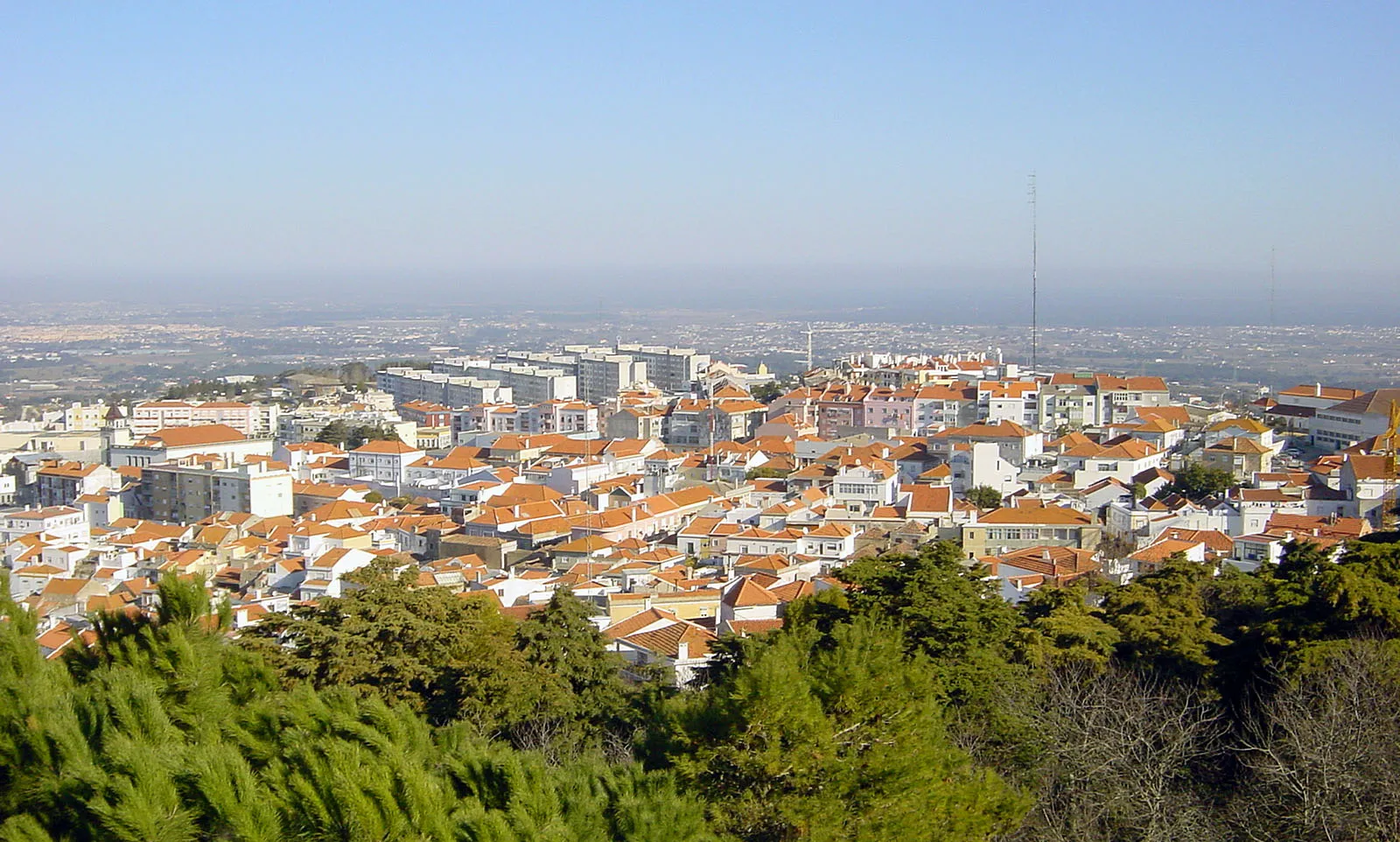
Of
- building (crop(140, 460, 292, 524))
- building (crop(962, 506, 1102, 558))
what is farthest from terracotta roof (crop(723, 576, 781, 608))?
building (crop(140, 460, 292, 524))

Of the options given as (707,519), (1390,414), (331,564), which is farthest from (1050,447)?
(331,564)

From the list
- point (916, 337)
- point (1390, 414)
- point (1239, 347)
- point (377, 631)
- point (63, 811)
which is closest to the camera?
point (63, 811)

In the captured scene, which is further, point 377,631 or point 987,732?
point 377,631

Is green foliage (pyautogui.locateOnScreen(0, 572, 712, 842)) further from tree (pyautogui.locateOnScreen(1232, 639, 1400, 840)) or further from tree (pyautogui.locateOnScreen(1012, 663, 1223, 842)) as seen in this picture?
tree (pyautogui.locateOnScreen(1232, 639, 1400, 840))

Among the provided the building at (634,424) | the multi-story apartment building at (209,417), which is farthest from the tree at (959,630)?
the multi-story apartment building at (209,417)

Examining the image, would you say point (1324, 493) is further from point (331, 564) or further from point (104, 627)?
point (104, 627)

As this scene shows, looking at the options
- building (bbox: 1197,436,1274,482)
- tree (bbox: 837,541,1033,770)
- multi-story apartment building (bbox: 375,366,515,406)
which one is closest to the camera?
tree (bbox: 837,541,1033,770)

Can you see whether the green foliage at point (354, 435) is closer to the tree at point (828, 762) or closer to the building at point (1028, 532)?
the building at point (1028, 532)
